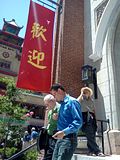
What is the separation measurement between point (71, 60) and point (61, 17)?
193 cm

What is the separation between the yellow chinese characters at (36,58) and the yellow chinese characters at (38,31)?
62 centimetres

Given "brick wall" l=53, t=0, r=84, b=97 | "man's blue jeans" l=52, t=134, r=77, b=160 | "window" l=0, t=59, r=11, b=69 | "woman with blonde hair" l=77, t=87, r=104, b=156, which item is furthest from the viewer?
"window" l=0, t=59, r=11, b=69

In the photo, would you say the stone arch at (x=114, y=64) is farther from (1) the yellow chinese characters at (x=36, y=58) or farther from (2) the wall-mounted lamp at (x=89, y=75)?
(1) the yellow chinese characters at (x=36, y=58)

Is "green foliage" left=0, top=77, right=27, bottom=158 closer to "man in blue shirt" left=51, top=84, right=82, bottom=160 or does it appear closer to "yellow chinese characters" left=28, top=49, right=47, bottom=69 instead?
"yellow chinese characters" left=28, top=49, right=47, bottom=69

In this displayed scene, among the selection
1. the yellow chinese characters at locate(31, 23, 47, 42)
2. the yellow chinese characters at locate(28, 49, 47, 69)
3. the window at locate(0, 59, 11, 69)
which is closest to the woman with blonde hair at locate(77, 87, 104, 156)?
the yellow chinese characters at locate(28, 49, 47, 69)

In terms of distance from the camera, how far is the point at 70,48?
8.05 m

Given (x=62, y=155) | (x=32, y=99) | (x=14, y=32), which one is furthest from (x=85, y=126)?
(x=14, y=32)

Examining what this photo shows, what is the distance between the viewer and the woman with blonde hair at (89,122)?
14.7ft

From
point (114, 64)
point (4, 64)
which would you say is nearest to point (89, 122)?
point (114, 64)

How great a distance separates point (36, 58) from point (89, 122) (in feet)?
11.0

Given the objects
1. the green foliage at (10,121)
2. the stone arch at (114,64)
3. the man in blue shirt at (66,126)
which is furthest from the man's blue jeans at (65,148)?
the green foliage at (10,121)

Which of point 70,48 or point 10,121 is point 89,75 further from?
point 10,121

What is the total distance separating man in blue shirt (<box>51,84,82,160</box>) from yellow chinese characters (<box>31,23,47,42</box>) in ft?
16.8

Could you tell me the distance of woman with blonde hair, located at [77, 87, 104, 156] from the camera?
4481 millimetres
